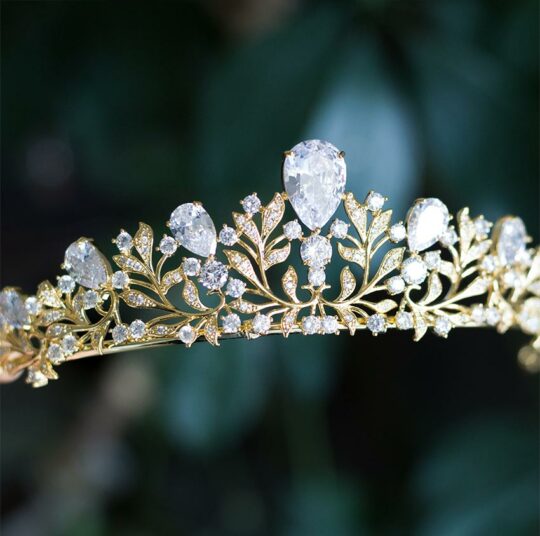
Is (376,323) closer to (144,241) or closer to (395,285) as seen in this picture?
(395,285)

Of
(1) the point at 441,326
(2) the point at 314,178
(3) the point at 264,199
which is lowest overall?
(1) the point at 441,326

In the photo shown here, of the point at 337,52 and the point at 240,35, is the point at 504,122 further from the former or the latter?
the point at 240,35

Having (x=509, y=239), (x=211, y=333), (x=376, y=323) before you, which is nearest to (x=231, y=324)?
(x=211, y=333)

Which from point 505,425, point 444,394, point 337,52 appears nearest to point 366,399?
point 444,394

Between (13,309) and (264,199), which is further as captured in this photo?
(264,199)

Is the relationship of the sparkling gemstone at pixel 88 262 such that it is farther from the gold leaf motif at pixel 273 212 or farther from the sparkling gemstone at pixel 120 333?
the gold leaf motif at pixel 273 212

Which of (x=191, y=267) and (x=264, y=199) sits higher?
(x=264, y=199)
